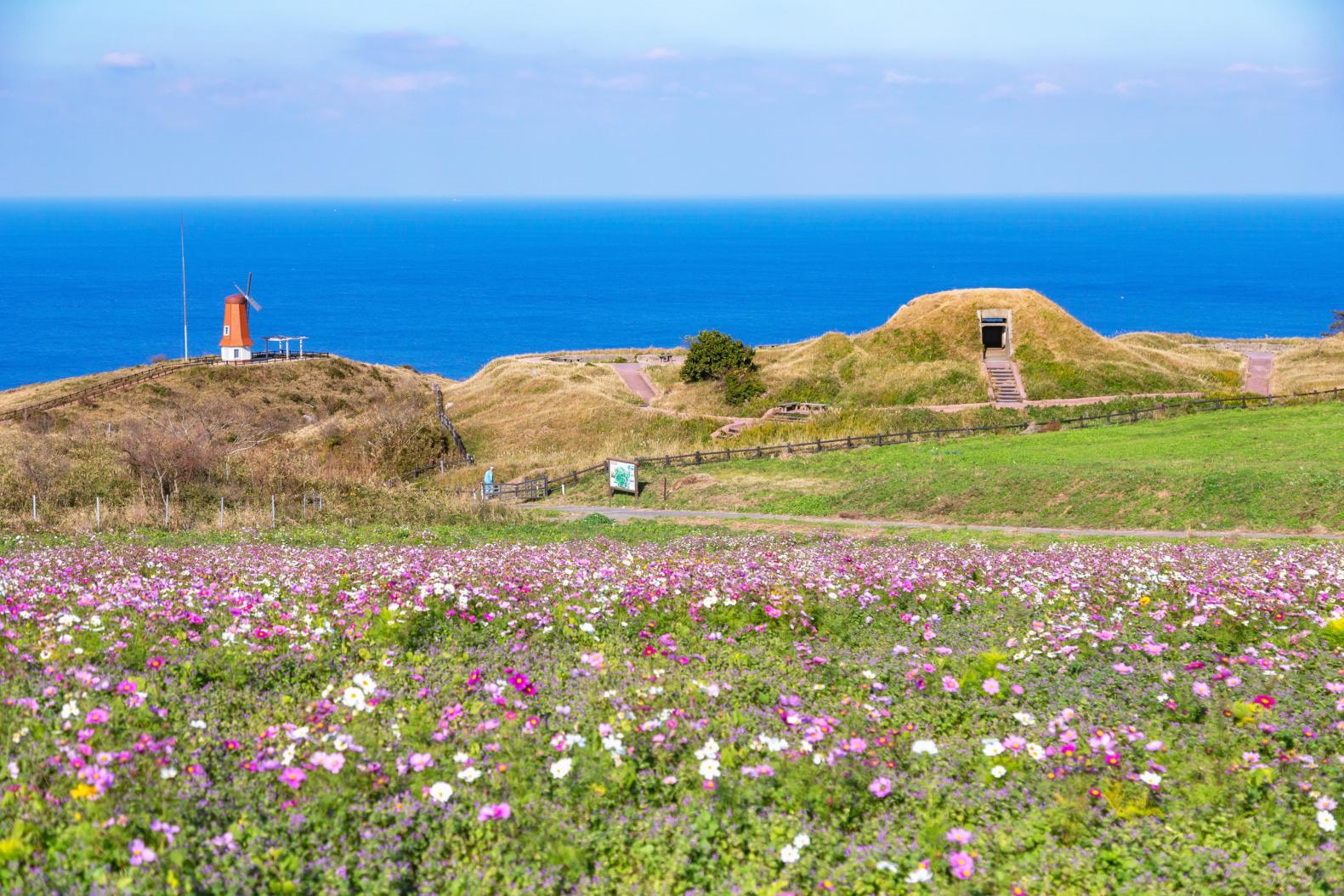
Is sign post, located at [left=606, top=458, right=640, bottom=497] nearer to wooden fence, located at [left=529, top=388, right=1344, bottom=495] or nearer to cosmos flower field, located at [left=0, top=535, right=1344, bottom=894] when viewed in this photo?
wooden fence, located at [left=529, top=388, right=1344, bottom=495]

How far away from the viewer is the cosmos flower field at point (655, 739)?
7.55 meters

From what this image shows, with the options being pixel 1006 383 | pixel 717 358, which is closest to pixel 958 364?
pixel 1006 383

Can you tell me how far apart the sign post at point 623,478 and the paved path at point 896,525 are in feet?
6.79

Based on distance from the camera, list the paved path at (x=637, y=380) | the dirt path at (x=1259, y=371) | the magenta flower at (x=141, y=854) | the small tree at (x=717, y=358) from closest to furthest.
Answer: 1. the magenta flower at (x=141, y=854)
2. the dirt path at (x=1259, y=371)
3. the small tree at (x=717, y=358)
4. the paved path at (x=637, y=380)

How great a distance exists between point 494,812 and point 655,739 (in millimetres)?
1521

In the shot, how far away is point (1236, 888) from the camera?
24.5ft

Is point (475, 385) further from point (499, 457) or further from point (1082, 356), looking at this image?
point (1082, 356)

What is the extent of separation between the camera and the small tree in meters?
68.1

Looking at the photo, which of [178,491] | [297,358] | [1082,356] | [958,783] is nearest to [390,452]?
[178,491]

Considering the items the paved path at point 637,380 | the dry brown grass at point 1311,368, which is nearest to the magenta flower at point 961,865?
the dry brown grass at point 1311,368

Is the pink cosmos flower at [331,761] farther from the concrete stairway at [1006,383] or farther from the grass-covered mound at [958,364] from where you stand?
the concrete stairway at [1006,383]

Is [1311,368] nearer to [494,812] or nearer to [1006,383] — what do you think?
[1006,383]

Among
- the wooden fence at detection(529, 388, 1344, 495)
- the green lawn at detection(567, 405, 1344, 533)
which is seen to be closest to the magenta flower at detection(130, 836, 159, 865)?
the green lawn at detection(567, 405, 1344, 533)

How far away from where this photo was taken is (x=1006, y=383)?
64.1m
